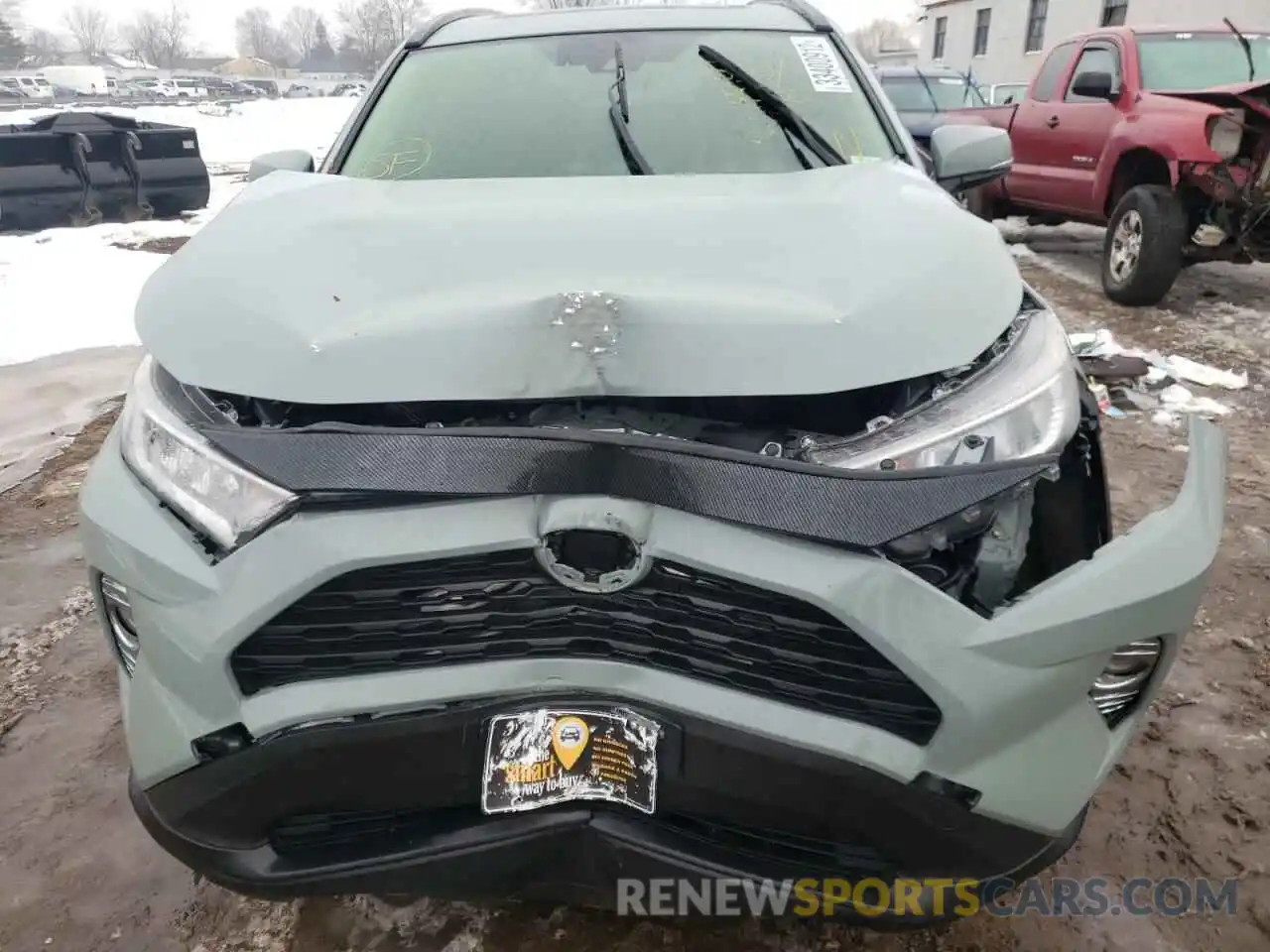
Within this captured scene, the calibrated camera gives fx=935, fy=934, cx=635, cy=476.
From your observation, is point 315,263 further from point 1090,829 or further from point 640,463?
point 1090,829

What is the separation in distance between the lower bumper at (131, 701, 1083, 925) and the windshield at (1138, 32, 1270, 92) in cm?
702

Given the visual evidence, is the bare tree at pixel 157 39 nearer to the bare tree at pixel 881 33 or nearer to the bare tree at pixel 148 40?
the bare tree at pixel 148 40

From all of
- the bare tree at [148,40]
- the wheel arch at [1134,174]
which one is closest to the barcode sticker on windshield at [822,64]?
the wheel arch at [1134,174]

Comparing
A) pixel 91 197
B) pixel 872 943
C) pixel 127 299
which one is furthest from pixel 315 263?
pixel 91 197

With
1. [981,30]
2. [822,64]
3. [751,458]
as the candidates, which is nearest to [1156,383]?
[822,64]

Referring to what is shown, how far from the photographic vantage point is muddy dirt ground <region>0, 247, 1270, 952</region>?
5.97ft

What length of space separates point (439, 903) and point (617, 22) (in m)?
2.54

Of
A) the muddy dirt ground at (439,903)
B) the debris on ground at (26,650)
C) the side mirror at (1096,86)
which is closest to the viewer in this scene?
the muddy dirt ground at (439,903)

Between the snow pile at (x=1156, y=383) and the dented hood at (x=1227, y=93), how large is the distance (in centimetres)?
166

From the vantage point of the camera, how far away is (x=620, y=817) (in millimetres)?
1415

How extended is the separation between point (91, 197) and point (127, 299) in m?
4.14

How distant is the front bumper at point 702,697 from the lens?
1284mm

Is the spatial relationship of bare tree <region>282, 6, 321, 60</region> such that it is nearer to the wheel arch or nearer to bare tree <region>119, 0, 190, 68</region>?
bare tree <region>119, 0, 190, 68</region>

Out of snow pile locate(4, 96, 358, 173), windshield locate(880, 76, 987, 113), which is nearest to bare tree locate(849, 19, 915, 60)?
snow pile locate(4, 96, 358, 173)
